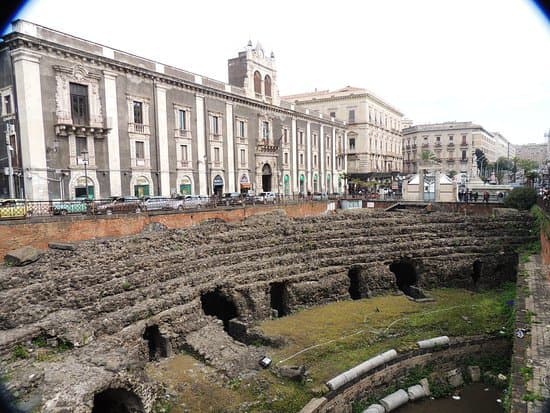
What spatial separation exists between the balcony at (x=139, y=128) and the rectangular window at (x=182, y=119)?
11.3ft

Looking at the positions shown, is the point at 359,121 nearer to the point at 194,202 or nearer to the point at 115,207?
the point at 194,202

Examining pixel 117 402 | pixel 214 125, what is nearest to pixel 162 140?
pixel 214 125

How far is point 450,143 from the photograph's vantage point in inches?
3177

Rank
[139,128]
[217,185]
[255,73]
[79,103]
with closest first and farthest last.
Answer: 1. [79,103]
2. [139,128]
3. [217,185]
4. [255,73]

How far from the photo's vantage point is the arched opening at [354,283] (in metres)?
19.7

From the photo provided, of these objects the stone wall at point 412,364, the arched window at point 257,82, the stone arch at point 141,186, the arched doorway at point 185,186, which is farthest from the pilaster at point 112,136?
the stone wall at point 412,364

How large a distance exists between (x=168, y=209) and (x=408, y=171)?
70134 millimetres

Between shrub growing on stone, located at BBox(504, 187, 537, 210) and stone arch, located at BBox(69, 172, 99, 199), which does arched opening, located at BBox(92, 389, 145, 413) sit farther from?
shrub growing on stone, located at BBox(504, 187, 537, 210)

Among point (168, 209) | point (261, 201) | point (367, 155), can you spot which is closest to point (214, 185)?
point (261, 201)

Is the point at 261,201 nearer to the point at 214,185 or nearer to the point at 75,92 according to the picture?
the point at 214,185

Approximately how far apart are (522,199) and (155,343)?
2963cm

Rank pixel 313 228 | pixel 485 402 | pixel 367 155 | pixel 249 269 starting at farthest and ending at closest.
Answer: pixel 367 155, pixel 313 228, pixel 249 269, pixel 485 402

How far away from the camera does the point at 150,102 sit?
3234 cm

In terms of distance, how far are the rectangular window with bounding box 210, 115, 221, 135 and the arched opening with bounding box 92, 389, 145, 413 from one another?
30472 millimetres
